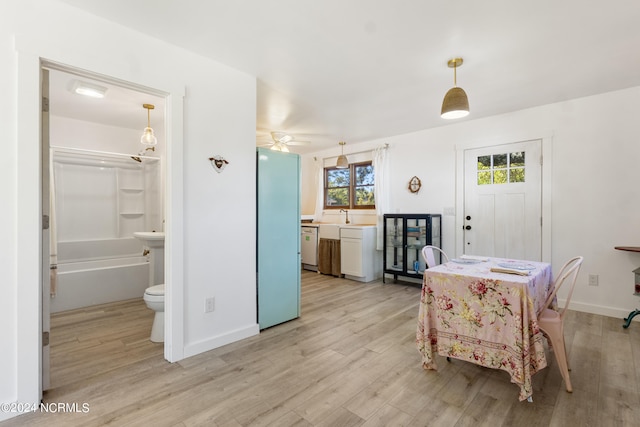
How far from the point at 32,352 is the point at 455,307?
2.59m

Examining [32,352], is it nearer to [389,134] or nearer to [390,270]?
[390,270]

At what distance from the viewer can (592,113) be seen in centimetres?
338

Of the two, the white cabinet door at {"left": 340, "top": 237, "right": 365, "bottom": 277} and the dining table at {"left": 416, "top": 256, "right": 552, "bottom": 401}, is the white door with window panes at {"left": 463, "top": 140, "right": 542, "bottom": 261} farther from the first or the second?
the dining table at {"left": 416, "top": 256, "right": 552, "bottom": 401}

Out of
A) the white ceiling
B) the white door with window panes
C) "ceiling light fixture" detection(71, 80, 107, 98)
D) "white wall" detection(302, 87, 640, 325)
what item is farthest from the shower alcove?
"white wall" detection(302, 87, 640, 325)

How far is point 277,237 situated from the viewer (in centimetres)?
309

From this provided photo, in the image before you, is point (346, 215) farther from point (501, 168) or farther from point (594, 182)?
point (594, 182)

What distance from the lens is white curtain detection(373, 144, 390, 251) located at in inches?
201

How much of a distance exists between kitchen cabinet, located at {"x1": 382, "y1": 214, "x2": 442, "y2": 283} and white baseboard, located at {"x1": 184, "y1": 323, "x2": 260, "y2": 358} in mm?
2706

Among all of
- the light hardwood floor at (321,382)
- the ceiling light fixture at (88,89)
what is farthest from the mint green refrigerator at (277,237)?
the ceiling light fixture at (88,89)

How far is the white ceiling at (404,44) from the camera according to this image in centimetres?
193

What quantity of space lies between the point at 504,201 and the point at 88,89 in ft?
16.2

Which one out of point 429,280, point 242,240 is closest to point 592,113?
point 429,280

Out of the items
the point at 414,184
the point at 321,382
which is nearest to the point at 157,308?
the point at 321,382

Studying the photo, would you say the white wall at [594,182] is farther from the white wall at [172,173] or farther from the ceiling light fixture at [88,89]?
the ceiling light fixture at [88,89]
